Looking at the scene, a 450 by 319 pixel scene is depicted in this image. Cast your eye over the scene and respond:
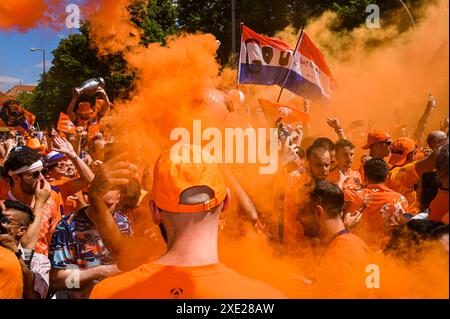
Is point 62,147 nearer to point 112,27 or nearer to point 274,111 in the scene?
point 112,27

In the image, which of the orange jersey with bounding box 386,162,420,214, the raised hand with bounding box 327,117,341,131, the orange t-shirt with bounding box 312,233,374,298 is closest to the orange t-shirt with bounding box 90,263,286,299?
the orange t-shirt with bounding box 312,233,374,298

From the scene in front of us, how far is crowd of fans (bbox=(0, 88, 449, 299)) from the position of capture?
177cm

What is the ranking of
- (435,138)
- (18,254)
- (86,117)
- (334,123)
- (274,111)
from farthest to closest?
(86,117)
(334,123)
(274,111)
(435,138)
(18,254)

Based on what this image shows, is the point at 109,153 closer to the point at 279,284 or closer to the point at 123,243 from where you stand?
the point at 123,243

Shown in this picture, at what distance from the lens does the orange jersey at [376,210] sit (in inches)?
124

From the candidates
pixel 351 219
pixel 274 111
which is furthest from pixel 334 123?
pixel 351 219

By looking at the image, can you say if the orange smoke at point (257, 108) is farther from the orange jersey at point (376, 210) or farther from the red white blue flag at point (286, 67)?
the orange jersey at point (376, 210)

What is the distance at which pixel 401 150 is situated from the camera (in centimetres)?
454

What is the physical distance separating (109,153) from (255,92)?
3.11 m

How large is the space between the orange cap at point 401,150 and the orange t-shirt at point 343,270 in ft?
7.77

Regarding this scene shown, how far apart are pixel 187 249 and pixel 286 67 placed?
368 cm

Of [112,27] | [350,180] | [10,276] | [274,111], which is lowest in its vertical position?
[10,276]

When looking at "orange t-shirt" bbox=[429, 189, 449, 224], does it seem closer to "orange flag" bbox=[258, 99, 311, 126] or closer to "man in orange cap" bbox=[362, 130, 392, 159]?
"orange flag" bbox=[258, 99, 311, 126]

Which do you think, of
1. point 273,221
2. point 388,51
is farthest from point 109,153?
point 388,51
